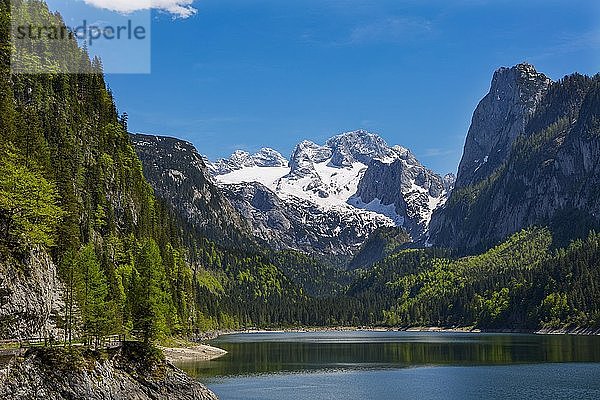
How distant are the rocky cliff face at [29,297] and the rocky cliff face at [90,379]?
1125cm

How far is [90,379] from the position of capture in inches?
2739

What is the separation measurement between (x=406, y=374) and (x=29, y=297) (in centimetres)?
7407

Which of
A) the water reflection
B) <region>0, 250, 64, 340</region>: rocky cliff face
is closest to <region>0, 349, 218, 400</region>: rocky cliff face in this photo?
<region>0, 250, 64, 340</region>: rocky cliff face

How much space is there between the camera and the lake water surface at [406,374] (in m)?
107

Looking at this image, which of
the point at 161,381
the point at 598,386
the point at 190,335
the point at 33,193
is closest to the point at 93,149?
the point at 190,335

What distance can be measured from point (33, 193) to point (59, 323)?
16.0 m

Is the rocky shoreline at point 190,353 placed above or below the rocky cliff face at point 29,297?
below

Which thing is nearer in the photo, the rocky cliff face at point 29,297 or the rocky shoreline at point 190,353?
the rocky cliff face at point 29,297

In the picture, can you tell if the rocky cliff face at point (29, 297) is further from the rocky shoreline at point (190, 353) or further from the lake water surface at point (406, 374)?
the rocky shoreline at point (190, 353)

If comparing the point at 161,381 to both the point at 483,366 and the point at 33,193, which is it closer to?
the point at 33,193

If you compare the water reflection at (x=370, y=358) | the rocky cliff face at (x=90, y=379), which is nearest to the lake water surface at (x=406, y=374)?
the water reflection at (x=370, y=358)

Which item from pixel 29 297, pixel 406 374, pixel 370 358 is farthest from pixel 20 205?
pixel 370 358

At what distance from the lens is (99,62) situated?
184 metres

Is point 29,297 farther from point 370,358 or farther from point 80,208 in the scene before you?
point 370,358
